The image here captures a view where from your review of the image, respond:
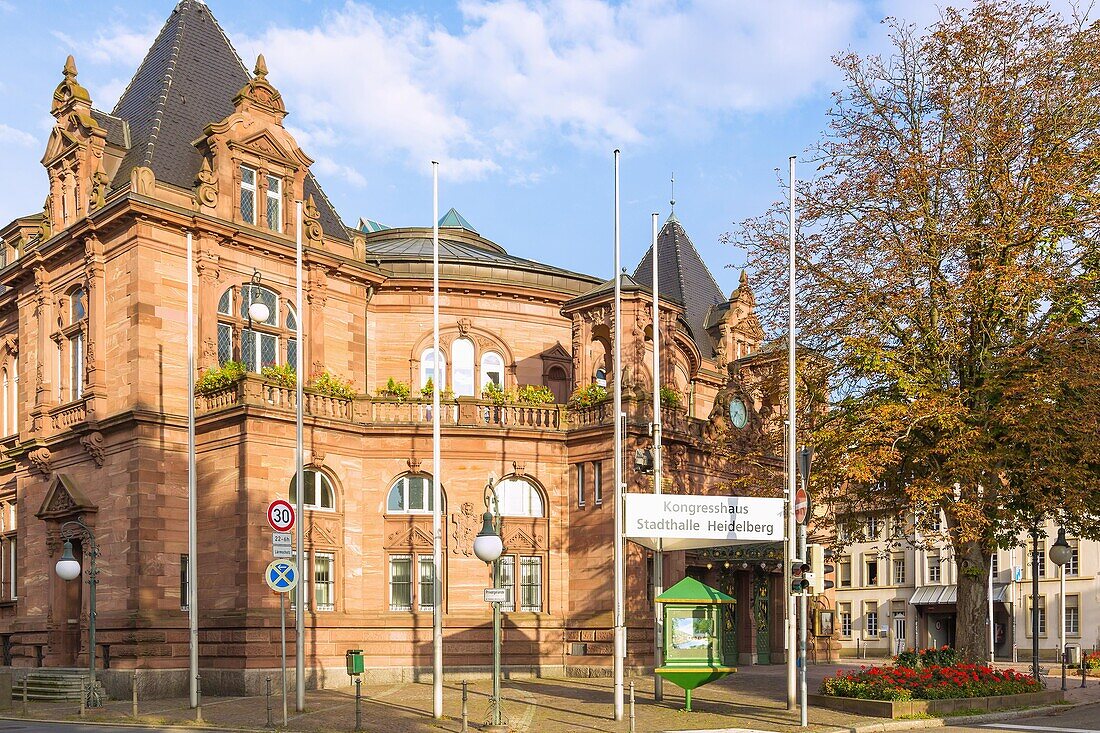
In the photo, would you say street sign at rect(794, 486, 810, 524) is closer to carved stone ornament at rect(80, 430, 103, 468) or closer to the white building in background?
carved stone ornament at rect(80, 430, 103, 468)

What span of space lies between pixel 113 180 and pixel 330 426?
1148 cm

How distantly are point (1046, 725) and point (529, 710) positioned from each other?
35.6ft

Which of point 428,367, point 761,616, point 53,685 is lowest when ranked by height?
point 53,685

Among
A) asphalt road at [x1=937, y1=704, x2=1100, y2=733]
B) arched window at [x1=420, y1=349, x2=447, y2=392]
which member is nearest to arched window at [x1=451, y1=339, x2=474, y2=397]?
arched window at [x1=420, y1=349, x2=447, y2=392]

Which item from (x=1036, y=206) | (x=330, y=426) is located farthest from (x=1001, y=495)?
(x=330, y=426)

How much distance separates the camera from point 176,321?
37156mm

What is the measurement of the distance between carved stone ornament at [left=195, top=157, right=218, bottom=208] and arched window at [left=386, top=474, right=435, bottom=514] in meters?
10.7

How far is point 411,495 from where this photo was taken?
3838cm

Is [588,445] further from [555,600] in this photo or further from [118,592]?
[118,592]

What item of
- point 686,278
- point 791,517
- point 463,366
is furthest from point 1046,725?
point 686,278

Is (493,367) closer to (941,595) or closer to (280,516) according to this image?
(280,516)

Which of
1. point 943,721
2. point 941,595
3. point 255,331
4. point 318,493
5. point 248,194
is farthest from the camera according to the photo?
point 941,595

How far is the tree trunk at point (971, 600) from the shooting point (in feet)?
97.5

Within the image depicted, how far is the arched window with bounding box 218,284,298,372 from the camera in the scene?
38688 mm
